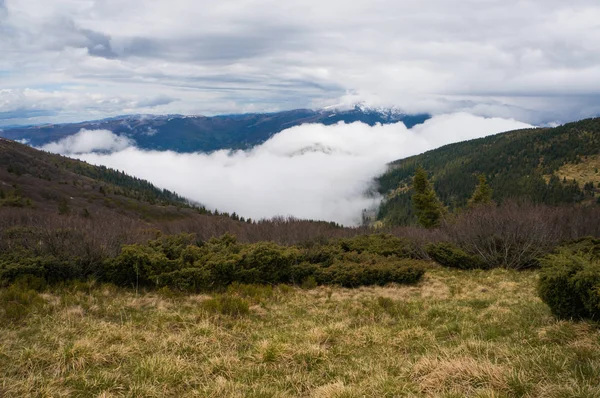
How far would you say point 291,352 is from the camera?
248 inches

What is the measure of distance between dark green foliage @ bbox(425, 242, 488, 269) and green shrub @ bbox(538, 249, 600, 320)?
16.2m

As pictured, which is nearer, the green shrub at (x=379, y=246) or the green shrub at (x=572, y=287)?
the green shrub at (x=572, y=287)

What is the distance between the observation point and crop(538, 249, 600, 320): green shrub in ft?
23.1

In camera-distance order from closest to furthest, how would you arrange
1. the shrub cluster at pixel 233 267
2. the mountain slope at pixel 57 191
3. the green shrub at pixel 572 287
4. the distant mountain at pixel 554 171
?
the green shrub at pixel 572 287 → the shrub cluster at pixel 233 267 → the mountain slope at pixel 57 191 → the distant mountain at pixel 554 171

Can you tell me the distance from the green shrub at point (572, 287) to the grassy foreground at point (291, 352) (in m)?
0.50

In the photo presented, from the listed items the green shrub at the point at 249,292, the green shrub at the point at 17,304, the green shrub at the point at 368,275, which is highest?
the green shrub at the point at 17,304

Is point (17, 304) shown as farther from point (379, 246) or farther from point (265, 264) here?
point (379, 246)

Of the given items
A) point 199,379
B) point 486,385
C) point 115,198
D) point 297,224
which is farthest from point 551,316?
point 115,198

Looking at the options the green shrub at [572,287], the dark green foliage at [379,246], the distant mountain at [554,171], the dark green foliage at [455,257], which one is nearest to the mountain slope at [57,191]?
the dark green foliage at [379,246]

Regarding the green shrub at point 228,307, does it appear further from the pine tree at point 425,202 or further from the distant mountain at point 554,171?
the distant mountain at point 554,171

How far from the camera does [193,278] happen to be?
14.5 meters

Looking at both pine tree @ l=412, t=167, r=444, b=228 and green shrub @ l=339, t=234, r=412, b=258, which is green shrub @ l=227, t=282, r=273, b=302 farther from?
pine tree @ l=412, t=167, r=444, b=228

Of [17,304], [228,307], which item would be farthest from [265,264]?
[17,304]

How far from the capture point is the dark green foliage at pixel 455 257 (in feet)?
77.2
